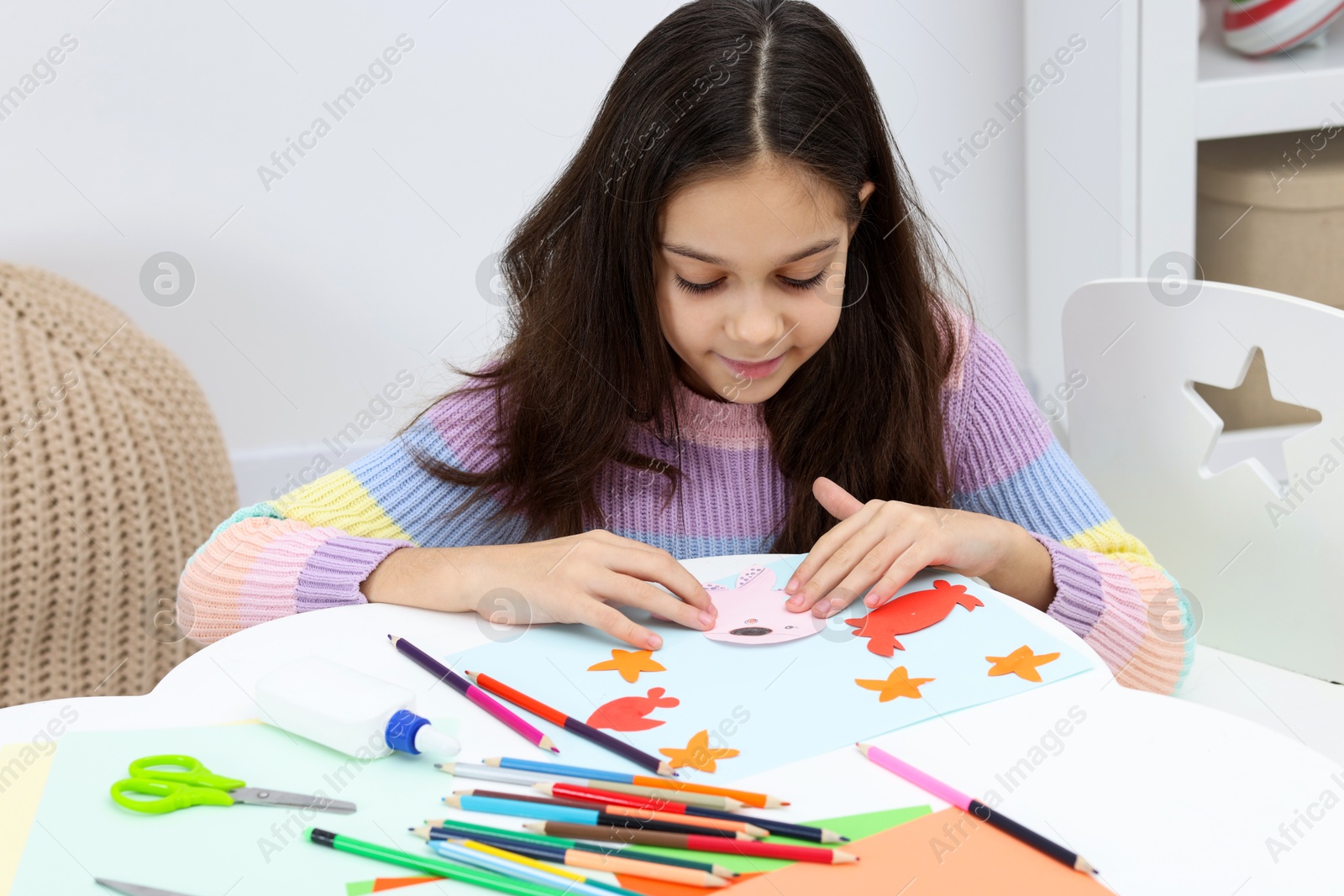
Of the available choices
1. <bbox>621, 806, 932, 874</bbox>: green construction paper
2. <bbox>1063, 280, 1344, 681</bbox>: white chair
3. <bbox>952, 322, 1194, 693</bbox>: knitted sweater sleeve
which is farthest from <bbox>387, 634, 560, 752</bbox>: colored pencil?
<bbox>1063, 280, 1344, 681</bbox>: white chair

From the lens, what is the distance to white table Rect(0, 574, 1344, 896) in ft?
1.72

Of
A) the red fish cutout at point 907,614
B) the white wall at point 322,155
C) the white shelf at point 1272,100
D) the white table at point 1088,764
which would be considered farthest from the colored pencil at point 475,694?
the white shelf at point 1272,100

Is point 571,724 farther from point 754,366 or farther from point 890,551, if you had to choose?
point 754,366

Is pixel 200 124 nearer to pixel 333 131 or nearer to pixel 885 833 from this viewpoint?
pixel 333 131

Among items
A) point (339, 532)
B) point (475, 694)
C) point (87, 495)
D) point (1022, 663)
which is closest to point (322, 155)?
point (87, 495)

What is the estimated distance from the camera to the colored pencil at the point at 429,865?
0.50 metres

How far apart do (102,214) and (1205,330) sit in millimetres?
1476

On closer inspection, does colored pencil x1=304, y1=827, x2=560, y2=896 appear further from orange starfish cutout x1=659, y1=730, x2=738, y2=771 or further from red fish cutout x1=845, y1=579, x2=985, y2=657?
red fish cutout x1=845, y1=579, x2=985, y2=657

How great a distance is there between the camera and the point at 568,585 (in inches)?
30.6

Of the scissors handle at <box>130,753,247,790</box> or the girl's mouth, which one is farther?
the girl's mouth

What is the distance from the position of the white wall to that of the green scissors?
112cm

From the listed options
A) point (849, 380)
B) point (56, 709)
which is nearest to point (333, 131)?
point (849, 380)

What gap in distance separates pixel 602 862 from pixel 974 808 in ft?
0.58

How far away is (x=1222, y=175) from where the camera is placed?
1.79m
